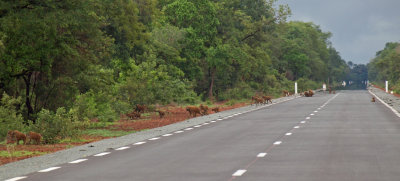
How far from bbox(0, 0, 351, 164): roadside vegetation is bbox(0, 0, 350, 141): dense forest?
0.05m

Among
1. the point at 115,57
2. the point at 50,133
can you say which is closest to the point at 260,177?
the point at 50,133

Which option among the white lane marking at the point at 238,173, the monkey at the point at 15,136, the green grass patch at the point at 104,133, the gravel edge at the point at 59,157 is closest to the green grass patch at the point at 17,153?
the gravel edge at the point at 59,157

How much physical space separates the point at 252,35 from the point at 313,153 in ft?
191

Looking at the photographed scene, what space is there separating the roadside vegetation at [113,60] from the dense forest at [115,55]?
5 centimetres

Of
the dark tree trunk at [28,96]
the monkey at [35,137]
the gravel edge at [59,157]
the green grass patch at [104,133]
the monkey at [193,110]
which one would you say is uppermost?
the dark tree trunk at [28,96]

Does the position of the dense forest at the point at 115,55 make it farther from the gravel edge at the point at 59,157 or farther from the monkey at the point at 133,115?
the gravel edge at the point at 59,157

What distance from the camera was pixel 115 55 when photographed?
40.8 meters

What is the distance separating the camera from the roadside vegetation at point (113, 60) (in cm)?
2194

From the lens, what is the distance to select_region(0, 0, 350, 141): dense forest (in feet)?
73.2

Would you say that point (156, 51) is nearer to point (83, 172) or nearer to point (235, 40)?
point (235, 40)

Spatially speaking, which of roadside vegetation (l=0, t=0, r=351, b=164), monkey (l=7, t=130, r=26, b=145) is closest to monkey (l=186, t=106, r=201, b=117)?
roadside vegetation (l=0, t=0, r=351, b=164)

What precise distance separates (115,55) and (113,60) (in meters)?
2.74

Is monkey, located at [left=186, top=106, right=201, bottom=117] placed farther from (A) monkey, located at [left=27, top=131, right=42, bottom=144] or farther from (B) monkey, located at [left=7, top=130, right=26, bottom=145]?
(A) monkey, located at [left=27, top=131, right=42, bottom=144]

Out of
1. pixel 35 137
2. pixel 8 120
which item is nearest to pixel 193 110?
pixel 8 120
